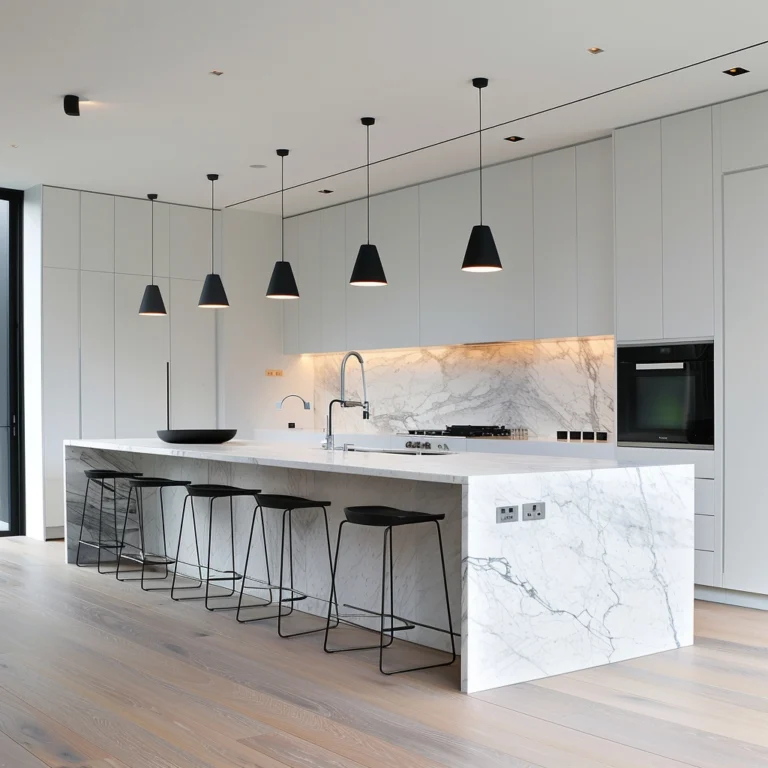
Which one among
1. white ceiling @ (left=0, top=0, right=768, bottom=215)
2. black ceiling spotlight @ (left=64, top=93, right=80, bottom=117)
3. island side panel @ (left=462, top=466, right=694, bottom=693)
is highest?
white ceiling @ (left=0, top=0, right=768, bottom=215)

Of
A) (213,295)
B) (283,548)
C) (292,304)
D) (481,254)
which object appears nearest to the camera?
(481,254)

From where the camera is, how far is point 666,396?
18.6 feet

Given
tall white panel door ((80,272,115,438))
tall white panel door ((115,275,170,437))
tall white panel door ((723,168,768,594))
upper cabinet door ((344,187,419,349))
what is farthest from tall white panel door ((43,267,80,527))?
tall white panel door ((723,168,768,594))

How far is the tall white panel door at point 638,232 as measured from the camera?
570cm

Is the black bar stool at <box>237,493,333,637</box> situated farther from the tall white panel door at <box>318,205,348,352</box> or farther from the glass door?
the glass door

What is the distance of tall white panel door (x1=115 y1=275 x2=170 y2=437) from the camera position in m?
8.10

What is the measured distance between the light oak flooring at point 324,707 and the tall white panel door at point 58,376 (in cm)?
307

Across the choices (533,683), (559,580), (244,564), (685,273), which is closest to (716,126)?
(685,273)

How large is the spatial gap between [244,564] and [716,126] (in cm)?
376

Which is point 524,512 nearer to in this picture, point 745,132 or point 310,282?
point 745,132

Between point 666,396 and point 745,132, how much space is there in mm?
1564

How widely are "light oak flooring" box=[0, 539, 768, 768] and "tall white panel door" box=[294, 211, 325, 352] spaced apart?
167 inches

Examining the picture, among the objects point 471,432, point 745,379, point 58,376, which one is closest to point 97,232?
point 58,376

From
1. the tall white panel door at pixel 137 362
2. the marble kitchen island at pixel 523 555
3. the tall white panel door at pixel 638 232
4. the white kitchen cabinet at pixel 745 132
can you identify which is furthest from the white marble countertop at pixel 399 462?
the tall white panel door at pixel 137 362
